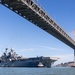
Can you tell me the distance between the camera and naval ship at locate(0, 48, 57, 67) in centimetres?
13075

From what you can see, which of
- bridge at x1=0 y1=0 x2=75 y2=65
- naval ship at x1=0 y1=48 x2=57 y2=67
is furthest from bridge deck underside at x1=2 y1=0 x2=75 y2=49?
naval ship at x1=0 y1=48 x2=57 y2=67

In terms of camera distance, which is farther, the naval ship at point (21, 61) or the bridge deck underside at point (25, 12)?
the naval ship at point (21, 61)

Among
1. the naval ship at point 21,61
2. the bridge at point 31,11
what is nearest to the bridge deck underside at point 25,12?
the bridge at point 31,11

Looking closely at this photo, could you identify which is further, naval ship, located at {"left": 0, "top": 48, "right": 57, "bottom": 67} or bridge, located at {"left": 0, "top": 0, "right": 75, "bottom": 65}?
naval ship, located at {"left": 0, "top": 48, "right": 57, "bottom": 67}

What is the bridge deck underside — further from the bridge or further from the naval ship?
the naval ship

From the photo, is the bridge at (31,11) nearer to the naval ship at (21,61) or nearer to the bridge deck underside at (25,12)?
the bridge deck underside at (25,12)

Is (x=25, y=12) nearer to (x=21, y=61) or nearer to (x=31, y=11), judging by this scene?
(x=31, y=11)

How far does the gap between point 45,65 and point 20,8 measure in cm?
10233

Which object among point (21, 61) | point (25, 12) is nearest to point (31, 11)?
point (25, 12)

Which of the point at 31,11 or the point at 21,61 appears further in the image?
the point at 21,61

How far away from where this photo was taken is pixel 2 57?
6324 inches

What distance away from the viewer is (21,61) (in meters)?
142

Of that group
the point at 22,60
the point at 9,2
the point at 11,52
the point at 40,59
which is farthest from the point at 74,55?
the point at 9,2

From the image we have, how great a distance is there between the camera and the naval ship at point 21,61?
13075 cm
